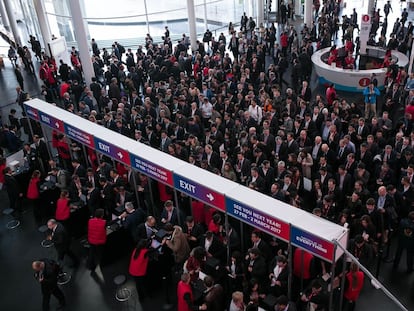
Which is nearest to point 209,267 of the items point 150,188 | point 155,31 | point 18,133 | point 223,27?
point 150,188

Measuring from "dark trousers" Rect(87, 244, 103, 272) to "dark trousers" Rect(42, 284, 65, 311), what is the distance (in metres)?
0.91

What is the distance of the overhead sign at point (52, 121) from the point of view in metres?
10.7

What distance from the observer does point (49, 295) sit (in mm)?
7617

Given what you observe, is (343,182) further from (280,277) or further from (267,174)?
(280,277)

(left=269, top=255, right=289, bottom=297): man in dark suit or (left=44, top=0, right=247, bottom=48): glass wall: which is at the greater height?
(left=44, top=0, right=247, bottom=48): glass wall

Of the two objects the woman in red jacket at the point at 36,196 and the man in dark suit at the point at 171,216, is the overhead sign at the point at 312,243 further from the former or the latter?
the woman in red jacket at the point at 36,196

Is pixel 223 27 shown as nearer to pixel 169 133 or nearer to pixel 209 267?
pixel 169 133

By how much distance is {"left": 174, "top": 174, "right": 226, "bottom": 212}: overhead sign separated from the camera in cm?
736

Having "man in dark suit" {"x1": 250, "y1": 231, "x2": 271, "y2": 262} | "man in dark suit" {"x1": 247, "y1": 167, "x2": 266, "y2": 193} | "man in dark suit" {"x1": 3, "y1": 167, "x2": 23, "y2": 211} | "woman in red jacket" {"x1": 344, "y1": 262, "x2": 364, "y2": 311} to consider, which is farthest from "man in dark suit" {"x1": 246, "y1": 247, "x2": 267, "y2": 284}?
"man in dark suit" {"x1": 3, "y1": 167, "x2": 23, "y2": 211}

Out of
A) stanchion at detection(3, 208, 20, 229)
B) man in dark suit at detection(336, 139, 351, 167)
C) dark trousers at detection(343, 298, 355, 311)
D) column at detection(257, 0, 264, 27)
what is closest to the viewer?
dark trousers at detection(343, 298, 355, 311)

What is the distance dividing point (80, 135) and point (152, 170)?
254 cm

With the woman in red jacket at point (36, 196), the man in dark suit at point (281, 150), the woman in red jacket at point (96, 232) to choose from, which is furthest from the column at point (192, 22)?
the woman in red jacket at point (96, 232)

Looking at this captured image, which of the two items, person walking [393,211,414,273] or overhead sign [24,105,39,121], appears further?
overhead sign [24,105,39,121]

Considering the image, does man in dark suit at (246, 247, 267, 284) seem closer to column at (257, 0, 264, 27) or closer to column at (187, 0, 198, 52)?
column at (187, 0, 198, 52)
